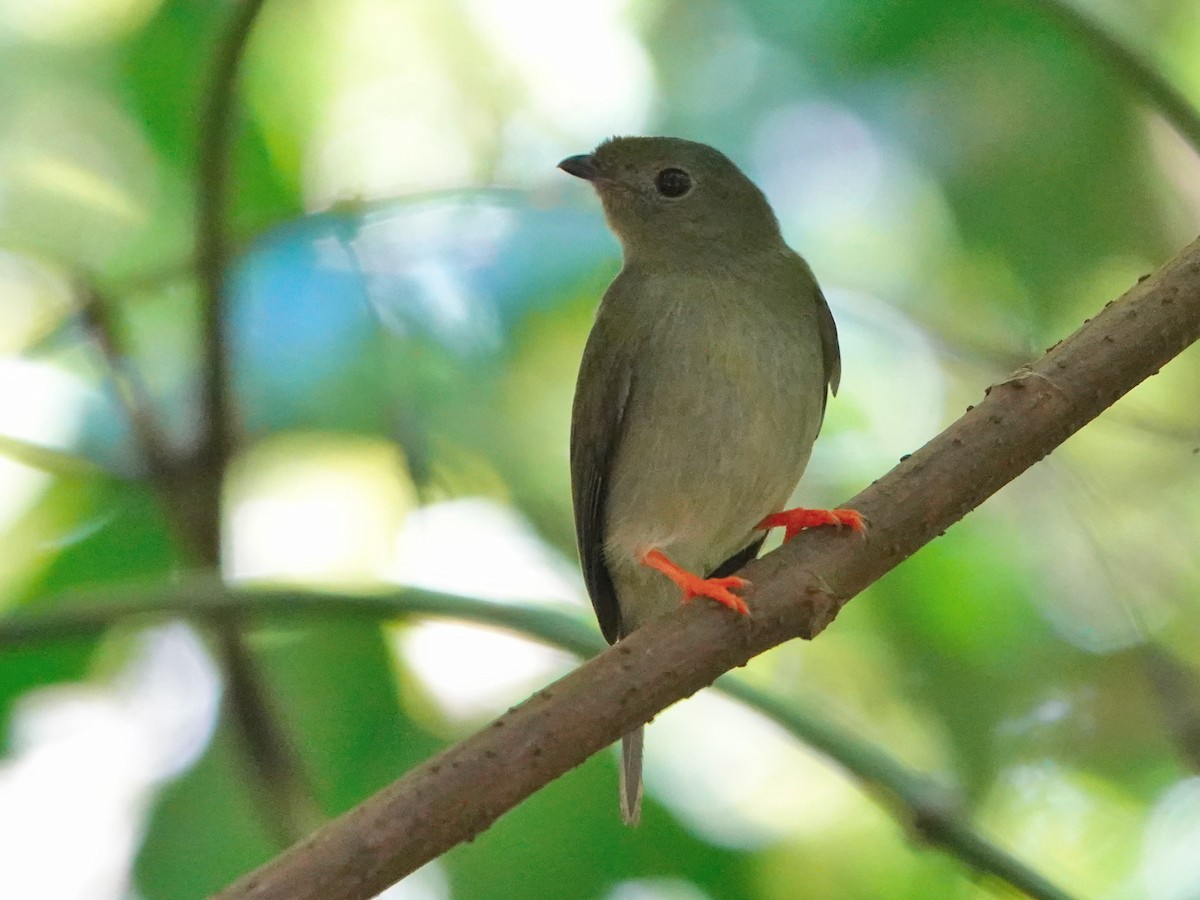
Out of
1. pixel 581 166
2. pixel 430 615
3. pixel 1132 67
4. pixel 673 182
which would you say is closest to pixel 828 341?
pixel 673 182

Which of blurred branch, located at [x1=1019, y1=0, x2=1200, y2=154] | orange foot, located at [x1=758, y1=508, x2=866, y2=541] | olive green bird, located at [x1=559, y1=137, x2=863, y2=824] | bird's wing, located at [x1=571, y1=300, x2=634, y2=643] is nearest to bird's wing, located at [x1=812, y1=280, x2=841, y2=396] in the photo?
olive green bird, located at [x1=559, y1=137, x2=863, y2=824]

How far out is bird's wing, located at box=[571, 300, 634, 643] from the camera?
4.14m

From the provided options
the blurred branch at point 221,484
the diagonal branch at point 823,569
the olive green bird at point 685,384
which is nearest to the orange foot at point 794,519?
the olive green bird at point 685,384

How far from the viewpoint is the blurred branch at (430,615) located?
131 inches

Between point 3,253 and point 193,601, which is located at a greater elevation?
point 3,253

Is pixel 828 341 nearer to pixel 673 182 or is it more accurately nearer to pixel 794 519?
pixel 794 519

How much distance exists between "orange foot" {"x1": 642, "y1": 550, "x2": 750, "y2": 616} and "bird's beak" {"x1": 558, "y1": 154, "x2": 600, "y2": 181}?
122cm

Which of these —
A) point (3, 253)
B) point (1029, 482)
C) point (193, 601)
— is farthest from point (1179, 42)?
point (3, 253)

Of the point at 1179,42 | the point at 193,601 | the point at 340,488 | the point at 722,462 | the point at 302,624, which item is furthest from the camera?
the point at 340,488

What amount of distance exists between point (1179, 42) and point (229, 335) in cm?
296

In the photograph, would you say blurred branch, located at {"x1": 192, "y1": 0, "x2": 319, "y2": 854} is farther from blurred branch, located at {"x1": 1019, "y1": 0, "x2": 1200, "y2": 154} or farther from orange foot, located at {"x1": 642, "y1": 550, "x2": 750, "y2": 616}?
blurred branch, located at {"x1": 1019, "y1": 0, "x2": 1200, "y2": 154}

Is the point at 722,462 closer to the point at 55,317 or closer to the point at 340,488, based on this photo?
the point at 340,488

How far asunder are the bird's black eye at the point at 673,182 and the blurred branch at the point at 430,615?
163 cm

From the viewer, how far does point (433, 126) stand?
464 centimetres
